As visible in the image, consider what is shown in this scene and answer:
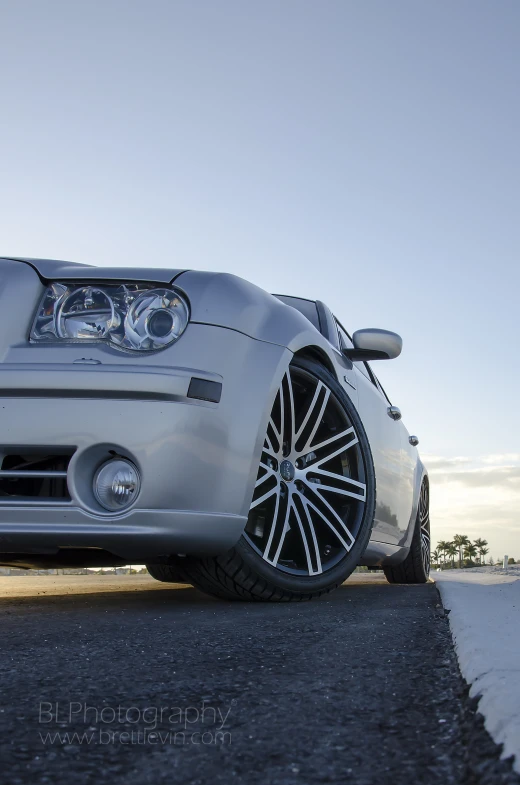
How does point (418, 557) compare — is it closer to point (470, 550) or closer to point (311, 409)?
point (311, 409)

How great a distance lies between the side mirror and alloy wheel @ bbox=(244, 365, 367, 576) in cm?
68

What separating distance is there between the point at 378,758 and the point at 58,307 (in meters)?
2.05

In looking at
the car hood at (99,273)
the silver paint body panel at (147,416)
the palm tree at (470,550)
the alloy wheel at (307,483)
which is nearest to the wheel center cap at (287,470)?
the alloy wheel at (307,483)

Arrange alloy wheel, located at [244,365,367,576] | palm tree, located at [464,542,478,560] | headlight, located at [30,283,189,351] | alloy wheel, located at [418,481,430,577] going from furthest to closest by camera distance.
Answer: palm tree, located at [464,542,478,560] → alloy wheel, located at [418,481,430,577] → alloy wheel, located at [244,365,367,576] → headlight, located at [30,283,189,351]

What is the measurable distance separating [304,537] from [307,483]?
204mm

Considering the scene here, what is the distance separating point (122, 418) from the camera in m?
2.45

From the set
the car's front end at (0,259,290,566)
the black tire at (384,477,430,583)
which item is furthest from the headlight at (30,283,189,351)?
the black tire at (384,477,430,583)

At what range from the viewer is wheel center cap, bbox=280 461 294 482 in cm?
304

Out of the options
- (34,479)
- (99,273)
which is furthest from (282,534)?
(99,273)

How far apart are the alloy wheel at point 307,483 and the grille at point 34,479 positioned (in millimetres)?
650

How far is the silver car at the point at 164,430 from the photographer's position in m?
2.44

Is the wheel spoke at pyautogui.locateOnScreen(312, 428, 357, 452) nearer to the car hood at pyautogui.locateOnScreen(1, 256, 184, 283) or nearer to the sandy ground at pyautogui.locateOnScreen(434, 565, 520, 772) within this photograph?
the sandy ground at pyautogui.locateOnScreen(434, 565, 520, 772)

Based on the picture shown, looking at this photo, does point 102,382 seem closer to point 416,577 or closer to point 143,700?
point 143,700

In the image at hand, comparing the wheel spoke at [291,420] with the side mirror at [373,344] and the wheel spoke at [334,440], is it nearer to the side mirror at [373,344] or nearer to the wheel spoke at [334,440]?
the wheel spoke at [334,440]
